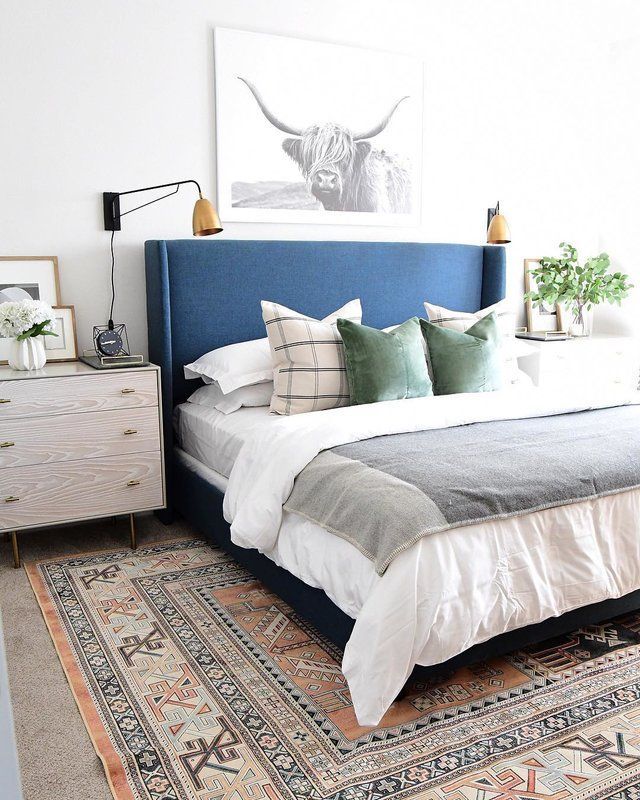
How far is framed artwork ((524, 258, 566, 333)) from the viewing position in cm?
462

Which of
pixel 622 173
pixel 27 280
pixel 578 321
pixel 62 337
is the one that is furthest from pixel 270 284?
pixel 622 173

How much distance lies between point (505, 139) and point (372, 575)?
3.27 metres

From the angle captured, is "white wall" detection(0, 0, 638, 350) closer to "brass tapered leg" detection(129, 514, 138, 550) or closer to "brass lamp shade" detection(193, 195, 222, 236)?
"brass lamp shade" detection(193, 195, 222, 236)

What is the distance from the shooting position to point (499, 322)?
12.0ft

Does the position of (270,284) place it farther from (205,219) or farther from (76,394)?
(76,394)

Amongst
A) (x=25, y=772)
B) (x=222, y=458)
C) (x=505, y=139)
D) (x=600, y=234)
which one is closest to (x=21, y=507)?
(x=222, y=458)

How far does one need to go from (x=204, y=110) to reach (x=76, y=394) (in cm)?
149

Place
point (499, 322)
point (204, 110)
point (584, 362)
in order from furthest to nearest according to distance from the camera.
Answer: point (584, 362) → point (499, 322) → point (204, 110)

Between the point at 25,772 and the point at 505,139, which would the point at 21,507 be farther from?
the point at 505,139

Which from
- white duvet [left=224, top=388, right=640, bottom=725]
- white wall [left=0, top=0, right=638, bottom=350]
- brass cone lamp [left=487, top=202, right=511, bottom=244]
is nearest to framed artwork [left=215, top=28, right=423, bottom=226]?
white wall [left=0, top=0, right=638, bottom=350]

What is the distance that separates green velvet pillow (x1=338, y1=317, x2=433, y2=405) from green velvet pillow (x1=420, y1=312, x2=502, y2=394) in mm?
164

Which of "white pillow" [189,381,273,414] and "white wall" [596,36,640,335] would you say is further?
"white wall" [596,36,640,335]

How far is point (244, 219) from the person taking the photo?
3.71m

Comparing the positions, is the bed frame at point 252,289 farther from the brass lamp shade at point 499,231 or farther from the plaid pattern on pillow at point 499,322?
the plaid pattern on pillow at point 499,322
